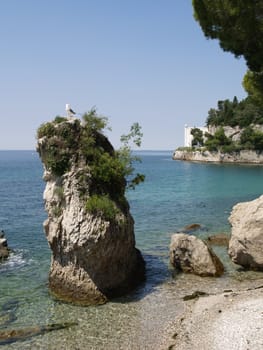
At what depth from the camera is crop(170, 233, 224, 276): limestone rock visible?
22812mm

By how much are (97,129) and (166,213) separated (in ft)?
83.4

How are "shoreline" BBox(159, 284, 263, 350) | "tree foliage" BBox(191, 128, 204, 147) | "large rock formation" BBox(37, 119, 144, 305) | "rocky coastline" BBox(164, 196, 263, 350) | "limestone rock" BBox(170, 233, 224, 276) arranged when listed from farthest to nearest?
1. "tree foliage" BBox(191, 128, 204, 147)
2. "limestone rock" BBox(170, 233, 224, 276)
3. "large rock formation" BBox(37, 119, 144, 305)
4. "rocky coastline" BBox(164, 196, 263, 350)
5. "shoreline" BBox(159, 284, 263, 350)

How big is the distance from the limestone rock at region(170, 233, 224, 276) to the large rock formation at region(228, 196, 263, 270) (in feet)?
4.34

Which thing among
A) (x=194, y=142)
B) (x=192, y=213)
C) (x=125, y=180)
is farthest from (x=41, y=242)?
(x=194, y=142)

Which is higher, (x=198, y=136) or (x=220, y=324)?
(x=198, y=136)

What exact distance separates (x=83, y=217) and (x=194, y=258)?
734 centimetres

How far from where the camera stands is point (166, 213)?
4509 centimetres

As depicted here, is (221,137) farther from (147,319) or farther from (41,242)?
(147,319)

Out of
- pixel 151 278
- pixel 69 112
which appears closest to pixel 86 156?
pixel 69 112

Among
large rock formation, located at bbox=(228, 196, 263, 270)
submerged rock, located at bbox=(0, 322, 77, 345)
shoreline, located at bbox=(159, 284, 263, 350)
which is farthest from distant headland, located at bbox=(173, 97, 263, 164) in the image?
submerged rock, located at bbox=(0, 322, 77, 345)

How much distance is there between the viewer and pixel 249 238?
2273cm

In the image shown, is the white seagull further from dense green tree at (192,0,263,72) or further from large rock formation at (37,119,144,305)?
dense green tree at (192,0,263,72)

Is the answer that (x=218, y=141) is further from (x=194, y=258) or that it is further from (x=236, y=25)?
(x=236, y=25)

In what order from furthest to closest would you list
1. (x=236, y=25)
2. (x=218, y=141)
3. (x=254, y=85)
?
(x=218, y=141)
(x=254, y=85)
(x=236, y=25)
